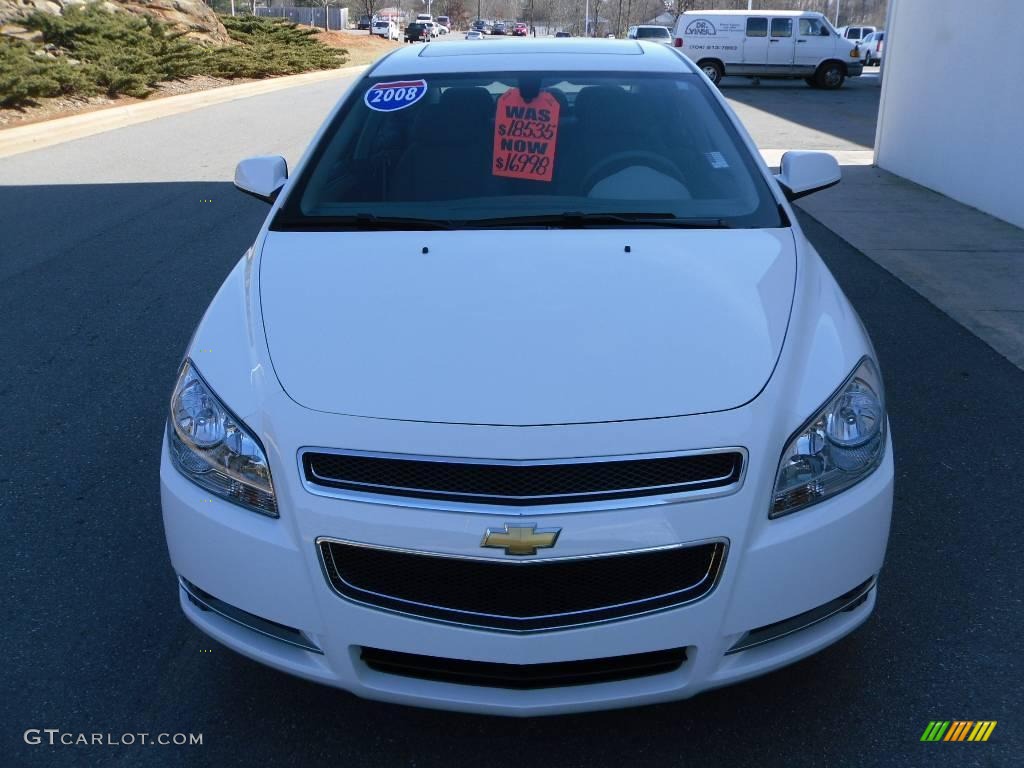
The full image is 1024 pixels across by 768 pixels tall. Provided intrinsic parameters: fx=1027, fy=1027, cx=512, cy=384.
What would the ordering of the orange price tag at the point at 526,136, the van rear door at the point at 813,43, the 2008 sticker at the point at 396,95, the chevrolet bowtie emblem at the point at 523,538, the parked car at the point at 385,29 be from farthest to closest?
1. the parked car at the point at 385,29
2. the van rear door at the point at 813,43
3. the 2008 sticker at the point at 396,95
4. the orange price tag at the point at 526,136
5. the chevrolet bowtie emblem at the point at 523,538

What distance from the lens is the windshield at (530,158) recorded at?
3439 millimetres

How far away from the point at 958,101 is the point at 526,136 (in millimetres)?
8279

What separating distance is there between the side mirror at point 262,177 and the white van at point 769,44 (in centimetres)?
2684

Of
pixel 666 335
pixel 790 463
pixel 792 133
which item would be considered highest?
pixel 666 335

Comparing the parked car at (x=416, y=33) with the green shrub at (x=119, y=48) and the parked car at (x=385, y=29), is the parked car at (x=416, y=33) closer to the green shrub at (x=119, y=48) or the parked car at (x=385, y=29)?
the parked car at (x=385, y=29)

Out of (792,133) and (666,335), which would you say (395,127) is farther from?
(792,133)

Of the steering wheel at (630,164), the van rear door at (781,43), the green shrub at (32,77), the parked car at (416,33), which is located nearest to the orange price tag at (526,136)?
the steering wheel at (630,164)

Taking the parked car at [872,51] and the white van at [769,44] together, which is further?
the parked car at [872,51]

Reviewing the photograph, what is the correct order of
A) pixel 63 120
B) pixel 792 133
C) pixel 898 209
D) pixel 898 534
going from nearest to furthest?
1. pixel 898 534
2. pixel 898 209
3. pixel 63 120
4. pixel 792 133

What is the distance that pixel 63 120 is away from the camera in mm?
15633

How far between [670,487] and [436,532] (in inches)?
20.6

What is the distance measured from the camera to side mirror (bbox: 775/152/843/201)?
404cm

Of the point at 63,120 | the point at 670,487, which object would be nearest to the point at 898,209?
the point at 670,487

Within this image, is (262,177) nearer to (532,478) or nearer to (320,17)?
(532,478)
